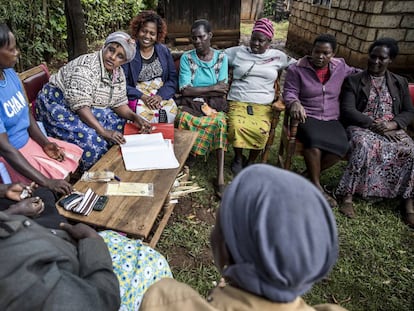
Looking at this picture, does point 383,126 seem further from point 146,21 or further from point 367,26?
point 367,26

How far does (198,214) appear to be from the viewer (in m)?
3.09

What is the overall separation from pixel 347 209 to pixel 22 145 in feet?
9.57

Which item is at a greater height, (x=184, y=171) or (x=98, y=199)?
(x=98, y=199)

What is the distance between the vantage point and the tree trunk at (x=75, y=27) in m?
4.10

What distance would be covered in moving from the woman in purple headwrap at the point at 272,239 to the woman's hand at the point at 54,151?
2065mm

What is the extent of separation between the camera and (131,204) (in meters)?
2.05

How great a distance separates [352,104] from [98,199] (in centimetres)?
270

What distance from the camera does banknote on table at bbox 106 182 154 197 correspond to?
2.15m

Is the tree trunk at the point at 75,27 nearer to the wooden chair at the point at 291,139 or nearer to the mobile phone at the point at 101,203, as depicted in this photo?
the wooden chair at the point at 291,139

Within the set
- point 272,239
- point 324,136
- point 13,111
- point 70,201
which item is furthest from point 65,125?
point 272,239

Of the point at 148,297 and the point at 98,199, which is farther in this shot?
the point at 98,199

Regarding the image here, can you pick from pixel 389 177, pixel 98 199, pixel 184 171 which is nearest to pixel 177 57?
pixel 184 171

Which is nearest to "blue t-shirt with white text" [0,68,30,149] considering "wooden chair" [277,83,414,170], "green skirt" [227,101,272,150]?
"green skirt" [227,101,272,150]

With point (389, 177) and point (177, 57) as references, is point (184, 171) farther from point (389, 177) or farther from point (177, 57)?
point (389, 177)
